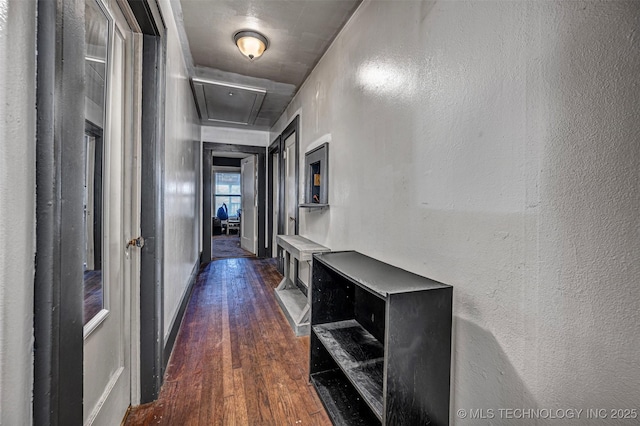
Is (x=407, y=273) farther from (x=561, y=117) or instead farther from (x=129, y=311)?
(x=129, y=311)

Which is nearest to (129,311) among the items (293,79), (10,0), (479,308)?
(10,0)

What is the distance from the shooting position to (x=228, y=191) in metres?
10.2

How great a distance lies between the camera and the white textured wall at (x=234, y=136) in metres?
4.88

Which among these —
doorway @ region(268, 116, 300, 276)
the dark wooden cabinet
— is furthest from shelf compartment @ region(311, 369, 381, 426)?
doorway @ region(268, 116, 300, 276)

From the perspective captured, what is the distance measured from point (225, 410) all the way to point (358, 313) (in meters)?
0.92

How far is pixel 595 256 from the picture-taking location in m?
0.69

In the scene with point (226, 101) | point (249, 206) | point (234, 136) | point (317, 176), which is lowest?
point (249, 206)

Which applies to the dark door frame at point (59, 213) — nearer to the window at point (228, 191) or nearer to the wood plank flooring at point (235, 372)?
the wood plank flooring at point (235, 372)

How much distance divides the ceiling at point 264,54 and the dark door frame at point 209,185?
1080 mm

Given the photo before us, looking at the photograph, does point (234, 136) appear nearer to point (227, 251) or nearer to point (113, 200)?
point (227, 251)

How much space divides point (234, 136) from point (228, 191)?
558cm

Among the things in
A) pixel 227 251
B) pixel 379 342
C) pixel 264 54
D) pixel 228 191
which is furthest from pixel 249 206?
pixel 228 191

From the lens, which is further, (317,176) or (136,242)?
(317,176)

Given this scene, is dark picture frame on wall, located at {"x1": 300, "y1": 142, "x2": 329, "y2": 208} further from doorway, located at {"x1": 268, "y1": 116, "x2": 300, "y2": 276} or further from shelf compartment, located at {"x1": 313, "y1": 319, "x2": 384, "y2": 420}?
shelf compartment, located at {"x1": 313, "y1": 319, "x2": 384, "y2": 420}
